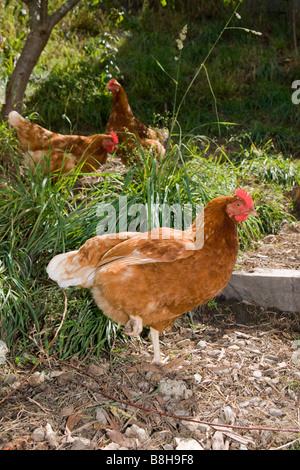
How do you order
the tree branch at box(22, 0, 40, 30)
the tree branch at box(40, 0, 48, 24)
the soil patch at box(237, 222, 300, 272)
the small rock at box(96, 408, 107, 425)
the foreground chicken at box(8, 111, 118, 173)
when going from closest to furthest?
the small rock at box(96, 408, 107, 425) → the soil patch at box(237, 222, 300, 272) → the foreground chicken at box(8, 111, 118, 173) → the tree branch at box(40, 0, 48, 24) → the tree branch at box(22, 0, 40, 30)

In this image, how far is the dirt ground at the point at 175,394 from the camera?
232 cm

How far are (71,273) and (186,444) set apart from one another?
111 cm

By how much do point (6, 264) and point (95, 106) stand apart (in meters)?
4.02

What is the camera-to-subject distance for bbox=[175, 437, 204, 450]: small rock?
225 centimetres

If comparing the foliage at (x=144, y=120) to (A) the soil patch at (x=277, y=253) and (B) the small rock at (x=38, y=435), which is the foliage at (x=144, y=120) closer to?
(A) the soil patch at (x=277, y=253)

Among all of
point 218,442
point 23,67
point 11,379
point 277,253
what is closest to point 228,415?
point 218,442

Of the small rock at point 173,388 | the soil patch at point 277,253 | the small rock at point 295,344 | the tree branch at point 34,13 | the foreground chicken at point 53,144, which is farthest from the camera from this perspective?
the tree branch at point 34,13

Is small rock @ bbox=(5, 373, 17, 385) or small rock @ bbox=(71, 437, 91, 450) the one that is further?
small rock @ bbox=(5, 373, 17, 385)

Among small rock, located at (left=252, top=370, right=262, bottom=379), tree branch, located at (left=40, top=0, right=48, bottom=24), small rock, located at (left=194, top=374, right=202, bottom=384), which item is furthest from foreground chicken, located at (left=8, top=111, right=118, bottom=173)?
small rock, located at (left=252, top=370, right=262, bottom=379)

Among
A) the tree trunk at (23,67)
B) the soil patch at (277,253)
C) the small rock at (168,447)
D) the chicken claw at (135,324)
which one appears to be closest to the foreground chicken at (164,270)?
the chicken claw at (135,324)

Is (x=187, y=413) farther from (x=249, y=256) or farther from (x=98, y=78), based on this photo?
(x=98, y=78)

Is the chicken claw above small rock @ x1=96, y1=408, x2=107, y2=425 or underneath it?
above

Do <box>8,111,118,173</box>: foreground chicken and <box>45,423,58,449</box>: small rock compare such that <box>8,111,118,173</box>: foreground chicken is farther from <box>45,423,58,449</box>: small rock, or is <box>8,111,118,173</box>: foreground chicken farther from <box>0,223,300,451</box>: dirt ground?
<box>45,423,58,449</box>: small rock

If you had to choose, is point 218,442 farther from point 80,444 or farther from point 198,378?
point 80,444
